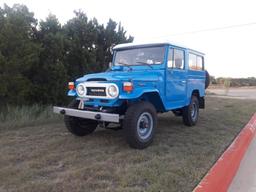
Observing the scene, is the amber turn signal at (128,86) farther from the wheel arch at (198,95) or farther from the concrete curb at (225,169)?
the wheel arch at (198,95)

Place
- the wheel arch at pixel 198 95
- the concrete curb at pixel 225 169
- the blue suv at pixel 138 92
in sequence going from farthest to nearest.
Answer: the wheel arch at pixel 198 95 < the blue suv at pixel 138 92 < the concrete curb at pixel 225 169

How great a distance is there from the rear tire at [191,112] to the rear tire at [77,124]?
2544 millimetres

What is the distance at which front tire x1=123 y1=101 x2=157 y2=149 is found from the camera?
16.9 feet

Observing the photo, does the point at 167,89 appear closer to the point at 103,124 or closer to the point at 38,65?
the point at 103,124

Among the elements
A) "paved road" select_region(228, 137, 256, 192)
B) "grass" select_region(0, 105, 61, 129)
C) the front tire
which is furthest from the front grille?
"grass" select_region(0, 105, 61, 129)

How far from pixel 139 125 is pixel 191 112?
2.96 meters

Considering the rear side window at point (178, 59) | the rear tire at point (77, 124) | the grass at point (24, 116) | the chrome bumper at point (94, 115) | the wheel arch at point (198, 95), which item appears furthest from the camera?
the wheel arch at point (198, 95)

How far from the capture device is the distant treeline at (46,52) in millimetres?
7586

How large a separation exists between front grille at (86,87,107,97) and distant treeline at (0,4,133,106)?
9.34ft

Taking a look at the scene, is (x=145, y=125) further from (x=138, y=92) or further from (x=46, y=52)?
(x=46, y=52)

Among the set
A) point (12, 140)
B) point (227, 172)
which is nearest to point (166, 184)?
point (227, 172)

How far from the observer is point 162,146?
18.8 ft

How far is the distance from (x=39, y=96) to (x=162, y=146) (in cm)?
476

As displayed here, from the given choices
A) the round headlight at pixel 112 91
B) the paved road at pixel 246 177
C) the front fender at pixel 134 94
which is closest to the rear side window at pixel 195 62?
the front fender at pixel 134 94
